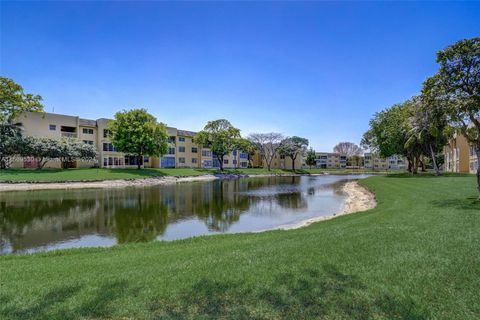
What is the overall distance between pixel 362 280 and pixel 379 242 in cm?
280

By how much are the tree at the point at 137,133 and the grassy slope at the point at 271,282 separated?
1724 inches

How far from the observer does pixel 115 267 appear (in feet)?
20.7

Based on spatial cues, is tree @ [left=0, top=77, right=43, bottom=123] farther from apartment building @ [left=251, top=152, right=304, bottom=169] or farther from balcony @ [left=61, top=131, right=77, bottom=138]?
apartment building @ [left=251, top=152, right=304, bottom=169]

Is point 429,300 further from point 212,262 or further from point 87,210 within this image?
point 87,210

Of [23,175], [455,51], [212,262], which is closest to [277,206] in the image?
[455,51]

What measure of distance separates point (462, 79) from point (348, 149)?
13642 cm

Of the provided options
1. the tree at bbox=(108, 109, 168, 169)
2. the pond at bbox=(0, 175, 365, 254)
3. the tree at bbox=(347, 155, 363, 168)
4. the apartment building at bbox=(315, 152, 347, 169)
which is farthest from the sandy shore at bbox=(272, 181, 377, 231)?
the tree at bbox=(347, 155, 363, 168)

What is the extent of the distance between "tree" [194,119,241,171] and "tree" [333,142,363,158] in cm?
8928

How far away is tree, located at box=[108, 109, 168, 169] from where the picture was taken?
161 ft

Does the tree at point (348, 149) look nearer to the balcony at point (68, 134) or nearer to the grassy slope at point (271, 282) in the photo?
the balcony at point (68, 134)

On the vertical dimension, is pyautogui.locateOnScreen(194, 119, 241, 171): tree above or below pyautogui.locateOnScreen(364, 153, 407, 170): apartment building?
above

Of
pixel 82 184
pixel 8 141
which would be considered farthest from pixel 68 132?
pixel 82 184

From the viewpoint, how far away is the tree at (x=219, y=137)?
6772 cm

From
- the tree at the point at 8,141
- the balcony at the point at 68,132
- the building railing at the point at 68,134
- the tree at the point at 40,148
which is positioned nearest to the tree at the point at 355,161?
the balcony at the point at 68,132
